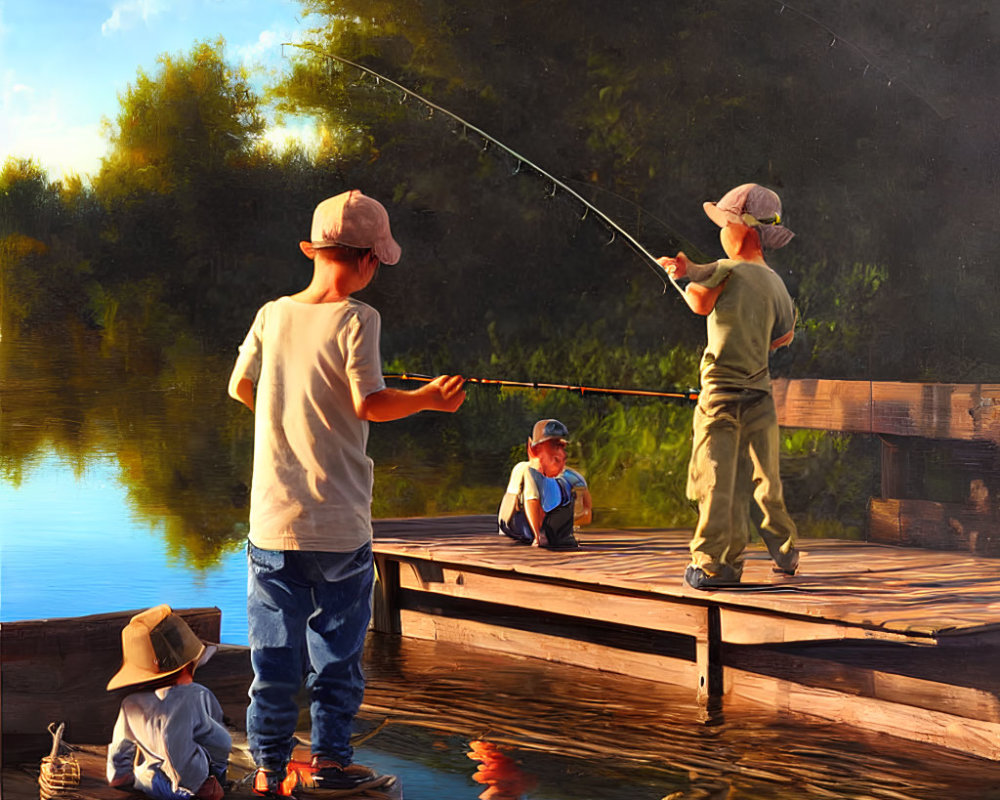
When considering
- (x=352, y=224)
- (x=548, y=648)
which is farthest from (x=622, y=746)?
(x=352, y=224)

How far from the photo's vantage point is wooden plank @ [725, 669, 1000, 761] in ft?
12.7

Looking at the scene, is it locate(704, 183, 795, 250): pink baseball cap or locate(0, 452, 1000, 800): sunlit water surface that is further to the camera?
locate(704, 183, 795, 250): pink baseball cap

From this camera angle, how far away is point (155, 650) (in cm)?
290

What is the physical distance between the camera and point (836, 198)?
9.74m

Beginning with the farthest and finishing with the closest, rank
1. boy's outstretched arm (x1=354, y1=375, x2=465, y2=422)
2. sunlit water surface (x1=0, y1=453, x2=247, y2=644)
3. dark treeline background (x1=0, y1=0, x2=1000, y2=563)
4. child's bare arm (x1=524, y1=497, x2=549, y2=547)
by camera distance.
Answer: dark treeline background (x1=0, y1=0, x2=1000, y2=563), sunlit water surface (x1=0, y1=453, x2=247, y2=644), child's bare arm (x1=524, y1=497, x2=549, y2=547), boy's outstretched arm (x1=354, y1=375, x2=465, y2=422)

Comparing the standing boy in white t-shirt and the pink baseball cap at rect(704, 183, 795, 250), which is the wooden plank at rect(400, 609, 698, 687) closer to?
the pink baseball cap at rect(704, 183, 795, 250)

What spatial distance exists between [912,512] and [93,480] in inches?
247

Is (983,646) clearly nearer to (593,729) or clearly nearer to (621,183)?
(593,729)

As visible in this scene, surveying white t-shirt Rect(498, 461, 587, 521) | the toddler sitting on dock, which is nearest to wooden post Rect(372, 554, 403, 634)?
the toddler sitting on dock

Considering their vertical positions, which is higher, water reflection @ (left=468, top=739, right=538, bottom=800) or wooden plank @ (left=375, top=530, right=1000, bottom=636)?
wooden plank @ (left=375, top=530, right=1000, bottom=636)

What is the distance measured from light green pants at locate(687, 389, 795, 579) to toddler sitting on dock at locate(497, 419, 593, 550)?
1.03 meters

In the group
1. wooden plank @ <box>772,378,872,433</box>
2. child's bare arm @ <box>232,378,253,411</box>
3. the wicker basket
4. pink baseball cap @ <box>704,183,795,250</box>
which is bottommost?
the wicker basket

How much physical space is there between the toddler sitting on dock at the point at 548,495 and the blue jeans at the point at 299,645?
8.08 feet

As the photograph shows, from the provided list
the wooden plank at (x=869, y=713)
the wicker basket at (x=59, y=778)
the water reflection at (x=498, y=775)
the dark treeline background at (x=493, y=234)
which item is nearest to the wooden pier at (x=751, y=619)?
the wooden plank at (x=869, y=713)
